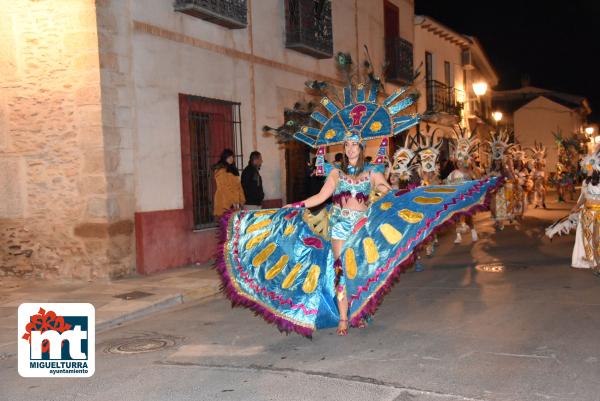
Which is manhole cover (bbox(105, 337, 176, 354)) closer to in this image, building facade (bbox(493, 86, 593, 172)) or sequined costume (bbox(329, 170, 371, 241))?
sequined costume (bbox(329, 170, 371, 241))

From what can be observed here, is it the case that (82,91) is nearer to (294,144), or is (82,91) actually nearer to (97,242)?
(97,242)

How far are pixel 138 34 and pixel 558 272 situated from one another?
7564 mm

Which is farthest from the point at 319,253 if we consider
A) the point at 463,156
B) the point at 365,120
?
the point at 463,156

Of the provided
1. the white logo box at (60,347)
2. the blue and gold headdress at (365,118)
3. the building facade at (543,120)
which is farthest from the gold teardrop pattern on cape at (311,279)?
the building facade at (543,120)

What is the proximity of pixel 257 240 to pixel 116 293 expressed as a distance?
309 centimetres

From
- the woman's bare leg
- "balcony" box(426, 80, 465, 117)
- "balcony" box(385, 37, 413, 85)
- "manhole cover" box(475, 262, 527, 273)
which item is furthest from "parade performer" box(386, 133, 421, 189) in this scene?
"balcony" box(426, 80, 465, 117)

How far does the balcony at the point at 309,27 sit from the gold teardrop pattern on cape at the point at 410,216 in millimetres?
9128

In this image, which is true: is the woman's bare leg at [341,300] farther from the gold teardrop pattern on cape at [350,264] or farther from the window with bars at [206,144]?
the window with bars at [206,144]

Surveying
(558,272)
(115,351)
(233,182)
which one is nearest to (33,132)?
(233,182)

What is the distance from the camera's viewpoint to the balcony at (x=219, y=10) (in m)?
11.3

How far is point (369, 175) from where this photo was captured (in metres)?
6.52

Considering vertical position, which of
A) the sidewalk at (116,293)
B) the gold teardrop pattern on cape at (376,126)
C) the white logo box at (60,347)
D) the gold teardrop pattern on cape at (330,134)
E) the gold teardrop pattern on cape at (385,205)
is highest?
the gold teardrop pattern on cape at (376,126)

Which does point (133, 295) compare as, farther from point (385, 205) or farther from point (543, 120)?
point (543, 120)

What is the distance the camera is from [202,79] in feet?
39.5
